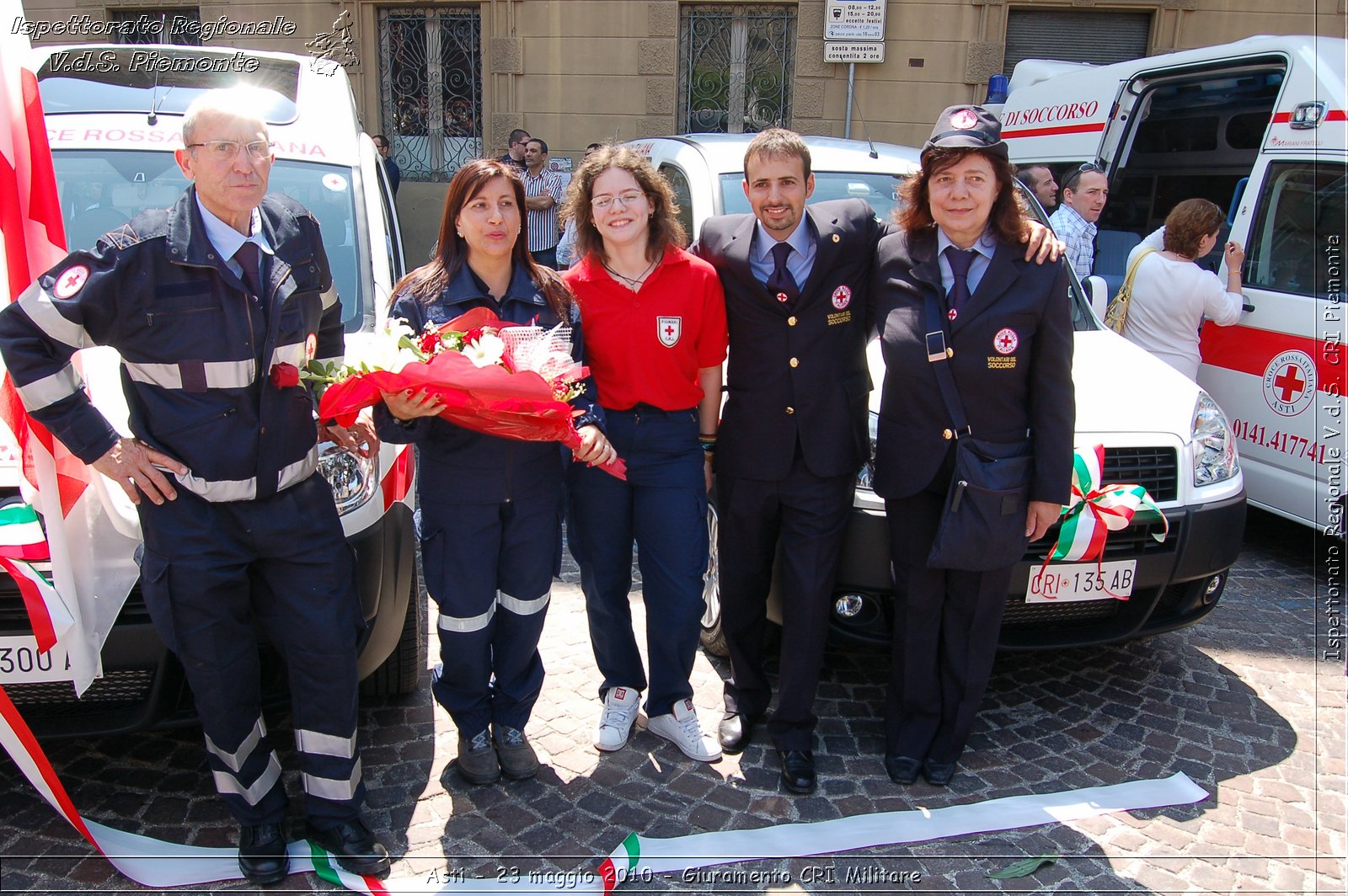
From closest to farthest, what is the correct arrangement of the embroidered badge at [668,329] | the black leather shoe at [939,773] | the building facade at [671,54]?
1. the embroidered badge at [668,329]
2. the black leather shoe at [939,773]
3. the building facade at [671,54]

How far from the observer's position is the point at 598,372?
3256mm

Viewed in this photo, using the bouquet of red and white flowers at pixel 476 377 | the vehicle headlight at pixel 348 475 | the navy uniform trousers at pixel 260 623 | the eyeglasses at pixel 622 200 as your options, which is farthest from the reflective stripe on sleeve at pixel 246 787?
the eyeglasses at pixel 622 200

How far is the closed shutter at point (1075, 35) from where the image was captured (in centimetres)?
1256

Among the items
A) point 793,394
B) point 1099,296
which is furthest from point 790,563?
point 1099,296

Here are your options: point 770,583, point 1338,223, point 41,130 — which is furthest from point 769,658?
point 1338,223

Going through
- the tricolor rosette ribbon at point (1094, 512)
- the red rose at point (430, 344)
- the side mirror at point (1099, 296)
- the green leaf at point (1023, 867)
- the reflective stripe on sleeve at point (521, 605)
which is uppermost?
the side mirror at point (1099, 296)

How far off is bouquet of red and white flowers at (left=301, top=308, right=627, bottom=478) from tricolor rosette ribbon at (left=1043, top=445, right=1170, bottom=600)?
1.74 m

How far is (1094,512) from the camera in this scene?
3.44m

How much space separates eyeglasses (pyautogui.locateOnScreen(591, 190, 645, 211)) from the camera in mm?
3131

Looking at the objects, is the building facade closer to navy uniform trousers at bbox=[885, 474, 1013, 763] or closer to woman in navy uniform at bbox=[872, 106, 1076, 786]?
woman in navy uniform at bbox=[872, 106, 1076, 786]

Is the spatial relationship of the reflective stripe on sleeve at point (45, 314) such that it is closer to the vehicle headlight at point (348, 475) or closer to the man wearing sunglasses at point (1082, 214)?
the vehicle headlight at point (348, 475)

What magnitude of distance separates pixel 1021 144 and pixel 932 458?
22.3ft

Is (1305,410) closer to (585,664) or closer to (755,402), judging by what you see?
(755,402)

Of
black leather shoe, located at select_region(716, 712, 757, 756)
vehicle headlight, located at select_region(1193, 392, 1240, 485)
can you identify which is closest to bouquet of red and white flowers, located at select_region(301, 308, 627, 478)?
black leather shoe, located at select_region(716, 712, 757, 756)
